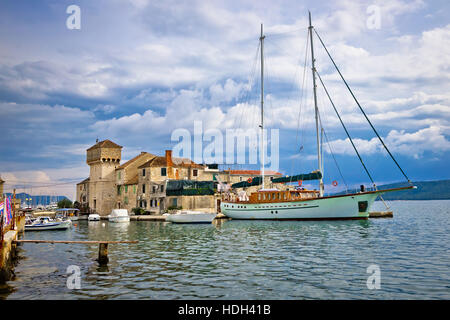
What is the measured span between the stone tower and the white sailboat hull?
113 ft

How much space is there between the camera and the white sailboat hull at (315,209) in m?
40.2

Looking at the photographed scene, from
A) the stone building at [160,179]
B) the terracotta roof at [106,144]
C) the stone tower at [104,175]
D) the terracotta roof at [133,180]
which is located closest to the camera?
the stone building at [160,179]

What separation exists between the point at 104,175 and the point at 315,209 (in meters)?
45.2

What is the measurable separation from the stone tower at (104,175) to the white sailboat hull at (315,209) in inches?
1351

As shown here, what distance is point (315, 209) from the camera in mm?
41594

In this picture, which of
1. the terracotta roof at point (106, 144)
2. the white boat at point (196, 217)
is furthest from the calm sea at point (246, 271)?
the terracotta roof at point (106, 144)

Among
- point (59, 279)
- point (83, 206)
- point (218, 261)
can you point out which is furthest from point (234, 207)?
point (83, 206)

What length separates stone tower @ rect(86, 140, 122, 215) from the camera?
69375 millimetres

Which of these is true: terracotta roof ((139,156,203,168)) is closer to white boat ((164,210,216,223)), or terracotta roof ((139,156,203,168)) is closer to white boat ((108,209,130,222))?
white boat ((108,209,130,222))

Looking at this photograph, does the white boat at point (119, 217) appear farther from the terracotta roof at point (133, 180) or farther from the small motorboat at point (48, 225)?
the small motorboat at point (48, 225)

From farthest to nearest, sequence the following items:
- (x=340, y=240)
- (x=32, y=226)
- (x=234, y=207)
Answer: (x=234, y=207) → (x=32, y=226) → (x=340, y=240)
